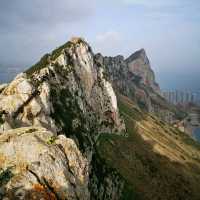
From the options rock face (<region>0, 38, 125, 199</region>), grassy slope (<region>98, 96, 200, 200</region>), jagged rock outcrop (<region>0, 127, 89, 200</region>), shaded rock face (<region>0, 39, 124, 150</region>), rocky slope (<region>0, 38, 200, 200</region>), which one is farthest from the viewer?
grassy slope (<region>98, 96, 200, 200</region>)

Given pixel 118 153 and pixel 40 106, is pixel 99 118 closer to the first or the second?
pixel 118 153

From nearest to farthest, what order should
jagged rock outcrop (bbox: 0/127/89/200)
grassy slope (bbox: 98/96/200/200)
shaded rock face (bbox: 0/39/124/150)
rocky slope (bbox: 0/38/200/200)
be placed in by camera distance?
1. jagged rock outcrop (bbox: 0/127/89/200)
2. rocky slope (bbox: 0/38/200/200)
3. shaded rock face (bbox: 0/39/124/150)
4. grassy slope (bbox: 98/96/200/200)

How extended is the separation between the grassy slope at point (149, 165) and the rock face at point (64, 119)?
793 cm

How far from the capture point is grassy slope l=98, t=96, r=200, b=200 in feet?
371

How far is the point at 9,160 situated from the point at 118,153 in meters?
94.6

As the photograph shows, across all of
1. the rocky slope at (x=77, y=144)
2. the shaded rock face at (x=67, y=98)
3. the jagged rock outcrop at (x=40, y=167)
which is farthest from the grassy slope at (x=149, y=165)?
the jagged rock outcrop at (x=40, y=167)

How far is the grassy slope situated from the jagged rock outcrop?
7557 cm

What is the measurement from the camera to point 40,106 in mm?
69438

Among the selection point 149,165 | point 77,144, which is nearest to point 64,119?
point 77,144

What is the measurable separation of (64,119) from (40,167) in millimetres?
57094

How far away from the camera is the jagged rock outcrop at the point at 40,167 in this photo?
26391 mm

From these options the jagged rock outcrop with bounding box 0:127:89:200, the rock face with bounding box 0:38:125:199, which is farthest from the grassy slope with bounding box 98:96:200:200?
the jagged rock outcrop with bounding box 0:127:89:200

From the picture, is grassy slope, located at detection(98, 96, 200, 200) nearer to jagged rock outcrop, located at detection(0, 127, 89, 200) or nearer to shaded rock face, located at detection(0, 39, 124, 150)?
shaded rock face, located at detection(0, 39, 124, 150)

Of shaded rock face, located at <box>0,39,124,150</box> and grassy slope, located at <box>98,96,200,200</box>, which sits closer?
shaded rock face, located at <box>0,39,124,150</box>
